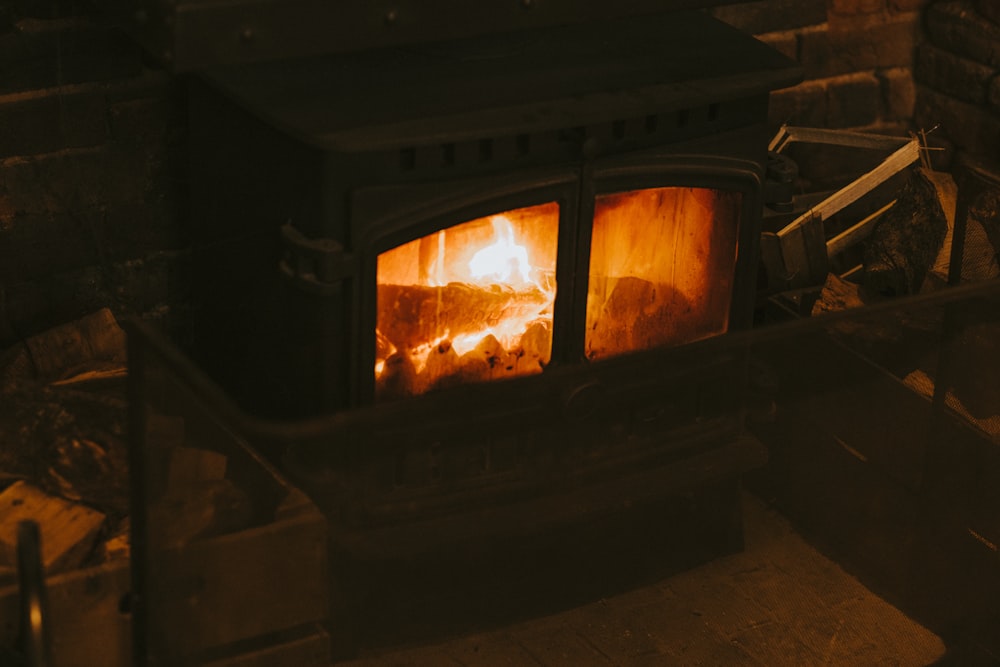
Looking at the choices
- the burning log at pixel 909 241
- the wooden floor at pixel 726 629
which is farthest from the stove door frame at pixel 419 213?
the burning log at pixel 909 241

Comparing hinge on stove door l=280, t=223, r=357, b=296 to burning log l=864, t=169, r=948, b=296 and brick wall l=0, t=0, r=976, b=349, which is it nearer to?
brick wall l=0, t=0, r=976, b=349

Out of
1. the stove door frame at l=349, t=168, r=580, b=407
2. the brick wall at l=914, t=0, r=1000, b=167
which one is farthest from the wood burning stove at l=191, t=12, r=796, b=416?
the brick wall at l=914, t=0, r=1000, b=167

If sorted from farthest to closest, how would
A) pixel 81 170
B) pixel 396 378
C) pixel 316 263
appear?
pixel 81 170 → pixel 396 378 → pixel 316 263

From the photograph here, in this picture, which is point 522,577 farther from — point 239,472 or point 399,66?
point 399,66

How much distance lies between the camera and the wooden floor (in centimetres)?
321

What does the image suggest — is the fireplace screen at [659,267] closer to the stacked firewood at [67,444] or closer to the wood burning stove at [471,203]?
the wood burning stove at [471,203]

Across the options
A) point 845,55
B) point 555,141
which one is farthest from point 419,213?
point 845,55

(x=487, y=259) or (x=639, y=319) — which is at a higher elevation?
(x=487, y=259)

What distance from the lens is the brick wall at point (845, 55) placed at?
404 cm

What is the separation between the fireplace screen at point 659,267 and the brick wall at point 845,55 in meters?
0.87

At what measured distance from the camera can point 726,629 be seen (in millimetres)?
3307

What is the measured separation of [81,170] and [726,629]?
63.5 inches

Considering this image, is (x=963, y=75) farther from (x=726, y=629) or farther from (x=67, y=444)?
(x=67, y=444)

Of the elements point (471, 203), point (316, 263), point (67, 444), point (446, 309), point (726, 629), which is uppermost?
point (471, 203)
